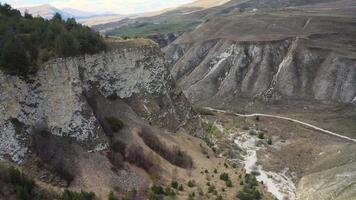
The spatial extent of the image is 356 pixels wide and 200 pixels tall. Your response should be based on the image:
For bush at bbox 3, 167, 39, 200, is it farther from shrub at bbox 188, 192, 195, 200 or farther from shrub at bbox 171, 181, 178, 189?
shrub at bbox 188, 192, 195, 200

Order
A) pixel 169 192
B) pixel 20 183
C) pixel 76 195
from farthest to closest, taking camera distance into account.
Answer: pixel 169 192, pixel 76 195, pixel 20 183

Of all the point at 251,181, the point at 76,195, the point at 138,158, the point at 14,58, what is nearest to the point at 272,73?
the point at 251,181

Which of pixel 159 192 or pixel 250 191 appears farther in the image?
pixel 250 191

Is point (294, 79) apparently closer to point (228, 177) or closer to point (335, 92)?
point (335, 92)

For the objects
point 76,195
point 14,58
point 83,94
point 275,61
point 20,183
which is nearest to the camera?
point 20,183

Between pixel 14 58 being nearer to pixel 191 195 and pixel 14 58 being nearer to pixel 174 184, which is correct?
pixel 174 184

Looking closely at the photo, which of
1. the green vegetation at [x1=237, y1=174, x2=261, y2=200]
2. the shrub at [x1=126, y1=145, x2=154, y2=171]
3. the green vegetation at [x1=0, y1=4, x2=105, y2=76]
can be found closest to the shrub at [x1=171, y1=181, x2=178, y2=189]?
the shrub at [x1=126, y1=145, x2=154, y2=171]

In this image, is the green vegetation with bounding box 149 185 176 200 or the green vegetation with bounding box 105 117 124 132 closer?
the green vegetation with bounding box 149 185 176 200

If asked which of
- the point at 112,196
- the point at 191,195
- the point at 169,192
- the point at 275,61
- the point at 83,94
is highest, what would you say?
the point at 83,94
